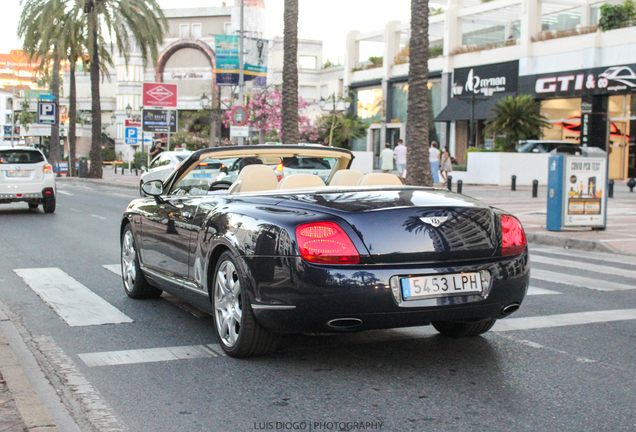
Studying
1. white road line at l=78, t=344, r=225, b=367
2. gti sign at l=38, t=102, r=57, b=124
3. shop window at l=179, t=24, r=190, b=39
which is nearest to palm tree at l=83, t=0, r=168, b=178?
gti sign at l=38, t=102, r=57, b=124

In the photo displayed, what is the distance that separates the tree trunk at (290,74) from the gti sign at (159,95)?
23560mm

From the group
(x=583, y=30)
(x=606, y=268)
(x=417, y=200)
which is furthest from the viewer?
(x=583, y=30)

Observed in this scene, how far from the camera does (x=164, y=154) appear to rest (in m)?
24.3

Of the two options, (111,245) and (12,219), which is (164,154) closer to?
(12,219)

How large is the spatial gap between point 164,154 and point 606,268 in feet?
55.6

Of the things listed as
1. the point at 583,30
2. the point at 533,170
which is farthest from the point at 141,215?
the point at 583,30

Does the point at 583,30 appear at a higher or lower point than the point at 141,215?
higher

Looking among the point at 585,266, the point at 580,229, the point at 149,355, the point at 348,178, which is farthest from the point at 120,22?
the point at 149,355

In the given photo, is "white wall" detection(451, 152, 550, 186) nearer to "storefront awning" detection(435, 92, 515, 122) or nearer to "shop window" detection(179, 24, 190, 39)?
"storefront awning" detection(435, 92, 515, 122)

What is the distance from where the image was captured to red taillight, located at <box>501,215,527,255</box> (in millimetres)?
4898

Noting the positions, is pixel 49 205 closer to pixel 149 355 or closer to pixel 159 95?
pixel 149 355

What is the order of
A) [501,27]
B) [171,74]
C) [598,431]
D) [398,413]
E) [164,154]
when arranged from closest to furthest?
1. [598,431]
2. [398,413]
3. [164,154]
4. [501,27]
5. [171,74]

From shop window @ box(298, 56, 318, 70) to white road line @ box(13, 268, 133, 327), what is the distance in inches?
2816

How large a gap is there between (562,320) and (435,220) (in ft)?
7.45
